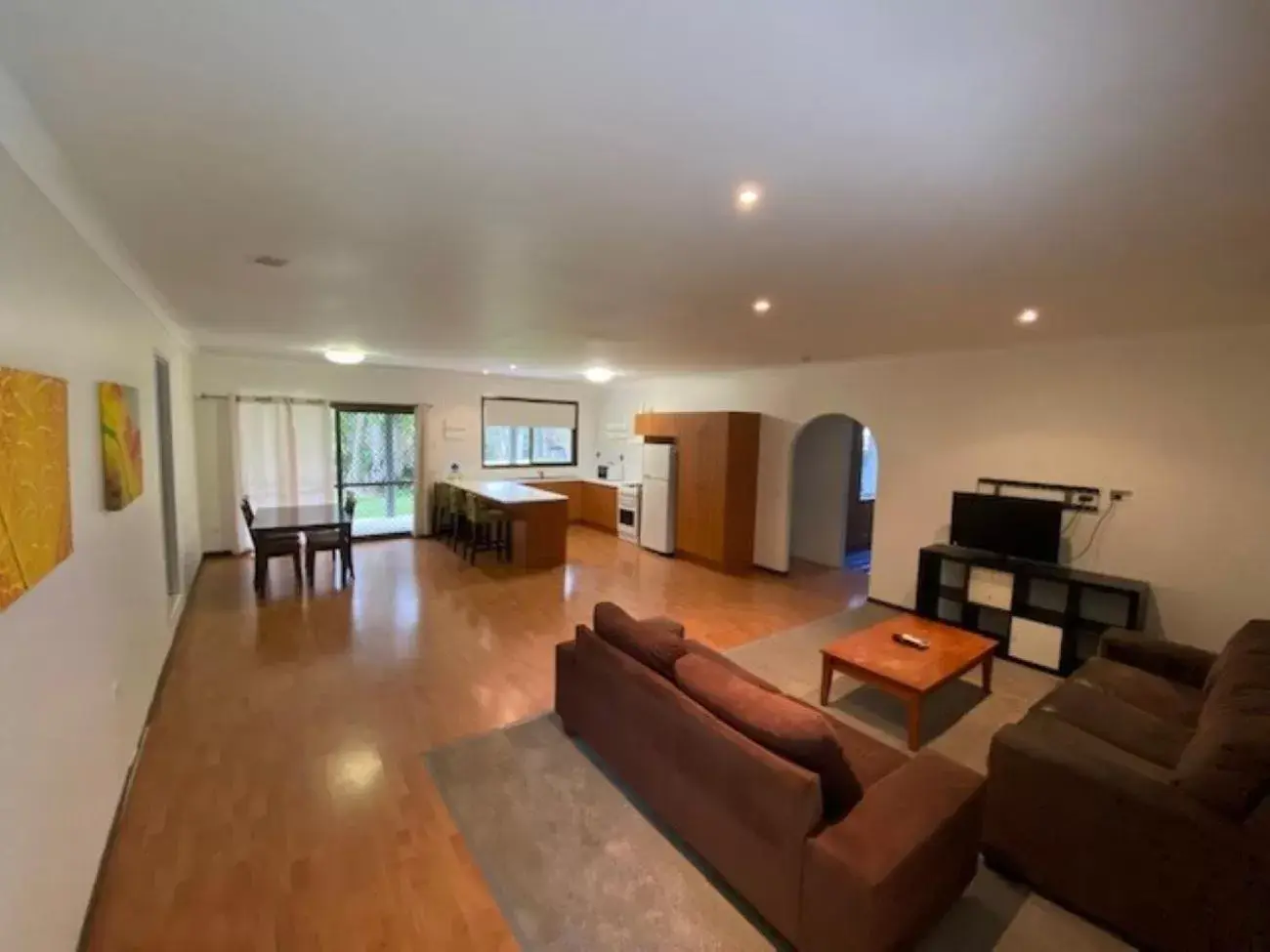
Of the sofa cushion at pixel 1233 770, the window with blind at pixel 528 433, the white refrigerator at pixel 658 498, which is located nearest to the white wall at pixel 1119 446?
the white refrigerator at pixel 658 498

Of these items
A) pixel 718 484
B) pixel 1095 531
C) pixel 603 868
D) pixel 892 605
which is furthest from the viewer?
pixel 718 484

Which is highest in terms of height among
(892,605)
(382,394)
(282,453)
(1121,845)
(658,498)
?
(382,394)

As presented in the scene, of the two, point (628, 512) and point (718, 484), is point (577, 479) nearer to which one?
point (628, 512)

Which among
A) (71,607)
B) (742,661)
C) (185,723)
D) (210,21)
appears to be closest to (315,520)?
(185,723)

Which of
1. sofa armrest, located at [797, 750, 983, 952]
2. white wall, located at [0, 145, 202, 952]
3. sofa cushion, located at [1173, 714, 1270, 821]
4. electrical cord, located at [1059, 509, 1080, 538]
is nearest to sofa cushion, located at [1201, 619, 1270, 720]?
sofa cushion, located at [1173, 714, 1270, 821]

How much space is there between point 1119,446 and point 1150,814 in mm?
3254

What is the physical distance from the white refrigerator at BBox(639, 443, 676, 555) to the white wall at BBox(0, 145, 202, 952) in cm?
541

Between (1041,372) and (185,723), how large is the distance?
649 centimetres

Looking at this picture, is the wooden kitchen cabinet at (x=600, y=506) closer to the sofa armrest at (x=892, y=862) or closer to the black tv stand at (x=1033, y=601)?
the black tv stand at (x=1033, y=601)

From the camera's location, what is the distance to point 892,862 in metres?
1.73

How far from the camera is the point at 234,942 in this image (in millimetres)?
1954

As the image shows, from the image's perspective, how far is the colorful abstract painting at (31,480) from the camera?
143 cm

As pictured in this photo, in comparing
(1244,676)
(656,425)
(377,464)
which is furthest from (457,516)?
(1244,676)

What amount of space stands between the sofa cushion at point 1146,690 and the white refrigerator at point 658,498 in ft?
15.8
